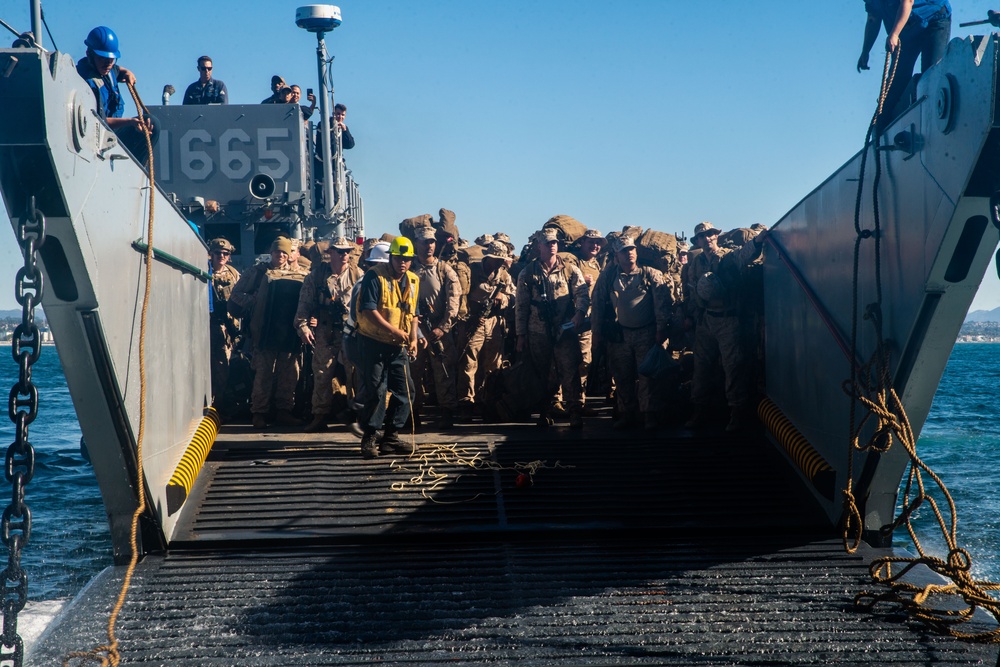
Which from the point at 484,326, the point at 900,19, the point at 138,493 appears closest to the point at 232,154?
the point at 484,326

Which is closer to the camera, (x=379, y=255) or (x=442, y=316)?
(x=379, y=255)

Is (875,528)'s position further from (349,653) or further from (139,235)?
(139,235)

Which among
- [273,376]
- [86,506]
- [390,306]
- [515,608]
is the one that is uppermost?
[390,306]

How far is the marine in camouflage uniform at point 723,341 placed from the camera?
7539 mm

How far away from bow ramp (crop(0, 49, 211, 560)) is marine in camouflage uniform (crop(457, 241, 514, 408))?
2799 mm

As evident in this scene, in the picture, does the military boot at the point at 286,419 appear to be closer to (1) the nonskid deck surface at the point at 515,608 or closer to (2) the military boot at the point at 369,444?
(2) the military boot at the point at 369,444

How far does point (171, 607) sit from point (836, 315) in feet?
13.5

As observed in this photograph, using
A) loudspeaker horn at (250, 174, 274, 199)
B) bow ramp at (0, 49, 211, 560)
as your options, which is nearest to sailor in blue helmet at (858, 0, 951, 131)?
bow ramp at (0, 49, 211, 560)

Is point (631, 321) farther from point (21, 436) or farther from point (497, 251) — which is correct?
point (21, 436)

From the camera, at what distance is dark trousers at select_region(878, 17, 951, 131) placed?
18.1ft

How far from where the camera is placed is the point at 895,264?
4938mm

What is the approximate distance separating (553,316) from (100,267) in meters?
4.53

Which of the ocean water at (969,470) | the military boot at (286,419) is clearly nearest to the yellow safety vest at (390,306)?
the military boot at (286,419)

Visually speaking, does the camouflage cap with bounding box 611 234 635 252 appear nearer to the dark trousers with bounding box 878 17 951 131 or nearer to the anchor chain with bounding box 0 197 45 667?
the dark trousers with bounding box 878 17 951 131
